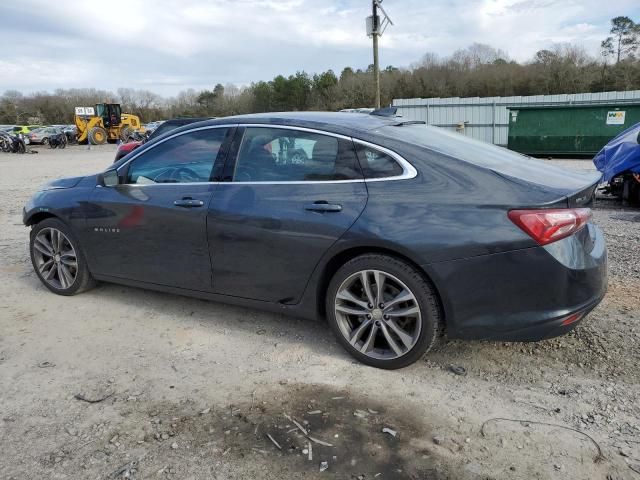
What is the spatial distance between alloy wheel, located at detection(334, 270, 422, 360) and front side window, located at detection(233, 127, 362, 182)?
0.68 meters

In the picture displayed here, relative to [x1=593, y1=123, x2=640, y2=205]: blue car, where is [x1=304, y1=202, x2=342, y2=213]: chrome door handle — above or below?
above

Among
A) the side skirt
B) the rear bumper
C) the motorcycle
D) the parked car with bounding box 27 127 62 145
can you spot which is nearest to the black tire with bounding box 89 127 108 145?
the parked car with bounding box 27 127 62 145

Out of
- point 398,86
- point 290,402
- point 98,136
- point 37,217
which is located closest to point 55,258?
point 37,217

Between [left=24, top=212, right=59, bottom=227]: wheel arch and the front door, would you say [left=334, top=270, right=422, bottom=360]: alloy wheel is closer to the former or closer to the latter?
the front door

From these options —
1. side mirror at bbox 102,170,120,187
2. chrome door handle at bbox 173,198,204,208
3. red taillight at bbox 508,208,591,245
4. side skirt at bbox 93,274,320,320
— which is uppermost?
side mirror at bbox 102,170,120,187

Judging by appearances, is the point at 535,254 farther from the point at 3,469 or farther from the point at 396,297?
the point at 3,469

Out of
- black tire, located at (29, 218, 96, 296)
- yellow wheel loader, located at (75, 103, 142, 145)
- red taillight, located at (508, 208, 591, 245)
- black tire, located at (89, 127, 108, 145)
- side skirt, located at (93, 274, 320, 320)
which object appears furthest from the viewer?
yellow wheel loader, located at (75, 103, 142, 145)

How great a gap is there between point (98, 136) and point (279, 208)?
132ft

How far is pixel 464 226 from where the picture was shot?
9.75 feet

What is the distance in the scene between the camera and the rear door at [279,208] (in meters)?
3.36

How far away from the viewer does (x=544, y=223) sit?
2857 mm

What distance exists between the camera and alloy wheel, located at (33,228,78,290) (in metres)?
4.76

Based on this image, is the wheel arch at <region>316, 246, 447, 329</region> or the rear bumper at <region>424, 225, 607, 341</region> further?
the wheel arch at <region>316, 246, 447, 329</region>

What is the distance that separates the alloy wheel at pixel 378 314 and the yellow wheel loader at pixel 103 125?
129 ft
